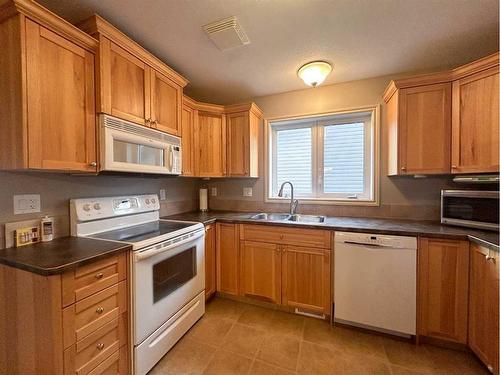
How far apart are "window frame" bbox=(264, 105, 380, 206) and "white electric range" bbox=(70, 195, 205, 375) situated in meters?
1.29

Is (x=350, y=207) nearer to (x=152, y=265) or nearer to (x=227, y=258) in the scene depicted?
(x=227, y=258)

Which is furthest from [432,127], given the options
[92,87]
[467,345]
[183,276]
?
[92,87]

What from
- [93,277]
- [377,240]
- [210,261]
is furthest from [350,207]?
[93,277]

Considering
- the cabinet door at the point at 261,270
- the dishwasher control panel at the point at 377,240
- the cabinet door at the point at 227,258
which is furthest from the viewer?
the cabinet door at the point at 227,258

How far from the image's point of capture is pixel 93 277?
3.85ft

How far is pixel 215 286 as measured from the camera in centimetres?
238

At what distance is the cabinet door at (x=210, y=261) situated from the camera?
2.24m

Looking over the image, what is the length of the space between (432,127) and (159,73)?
236 centimetres

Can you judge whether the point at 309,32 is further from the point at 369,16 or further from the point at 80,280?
the point at 80,280

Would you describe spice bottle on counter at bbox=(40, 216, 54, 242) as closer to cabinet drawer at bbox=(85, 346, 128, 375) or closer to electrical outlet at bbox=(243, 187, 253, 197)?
cabinet drawer at bbox=(85, 346, 128, 375)

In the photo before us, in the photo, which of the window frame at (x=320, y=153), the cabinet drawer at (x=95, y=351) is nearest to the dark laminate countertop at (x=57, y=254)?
the cabinet drawer at (x=95, y=351)

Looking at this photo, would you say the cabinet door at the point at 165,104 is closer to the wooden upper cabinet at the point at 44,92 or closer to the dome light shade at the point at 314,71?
the wooden upper cabinet at the point at 44,92

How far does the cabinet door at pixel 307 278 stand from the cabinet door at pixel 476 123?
1.30m

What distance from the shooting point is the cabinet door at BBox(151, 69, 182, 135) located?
1.83 meters
